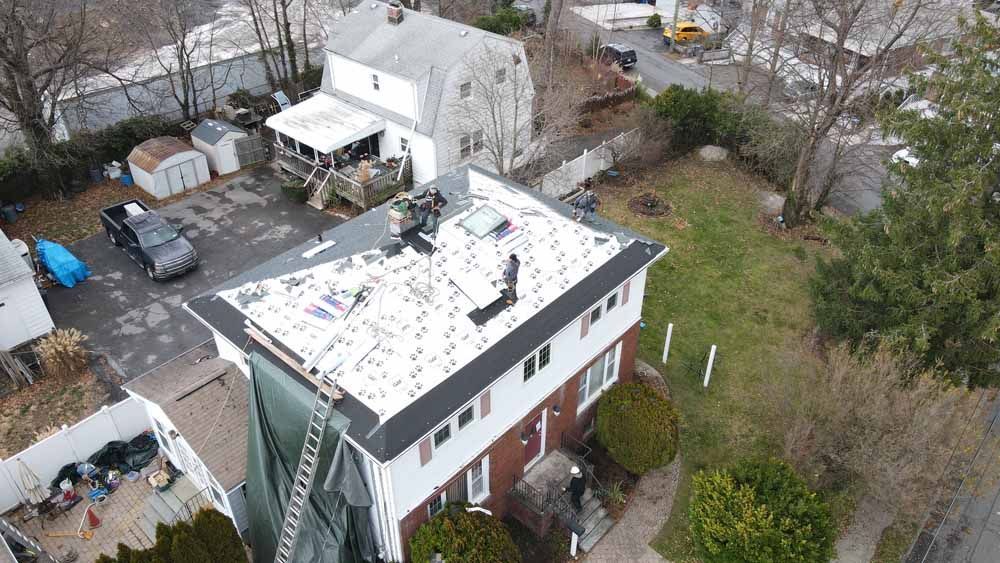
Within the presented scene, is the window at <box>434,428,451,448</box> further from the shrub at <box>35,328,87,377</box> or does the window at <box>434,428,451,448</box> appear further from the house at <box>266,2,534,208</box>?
the house at <box>266,2,534,208</box>

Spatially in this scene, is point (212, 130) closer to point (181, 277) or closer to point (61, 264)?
point (181, 277)

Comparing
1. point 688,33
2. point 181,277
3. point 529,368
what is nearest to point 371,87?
point 181,277

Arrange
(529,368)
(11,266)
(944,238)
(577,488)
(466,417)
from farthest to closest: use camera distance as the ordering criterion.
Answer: (11,266) → (944,238) → (577,488) → (529,368) → (466,417)

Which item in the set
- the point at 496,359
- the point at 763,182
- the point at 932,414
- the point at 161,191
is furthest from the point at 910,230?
the point at 161,191

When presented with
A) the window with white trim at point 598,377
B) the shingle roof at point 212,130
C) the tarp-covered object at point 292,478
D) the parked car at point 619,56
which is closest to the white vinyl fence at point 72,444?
the tarp-covered object at point 292,478

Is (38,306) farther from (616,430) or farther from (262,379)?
(616,430)

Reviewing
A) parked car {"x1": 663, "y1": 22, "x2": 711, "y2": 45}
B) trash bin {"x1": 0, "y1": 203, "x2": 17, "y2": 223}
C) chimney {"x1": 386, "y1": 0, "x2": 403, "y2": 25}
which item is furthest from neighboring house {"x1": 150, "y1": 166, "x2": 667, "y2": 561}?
parked car {"x1": 663, "y1": 22, "x2": 711, "y2": 45}
